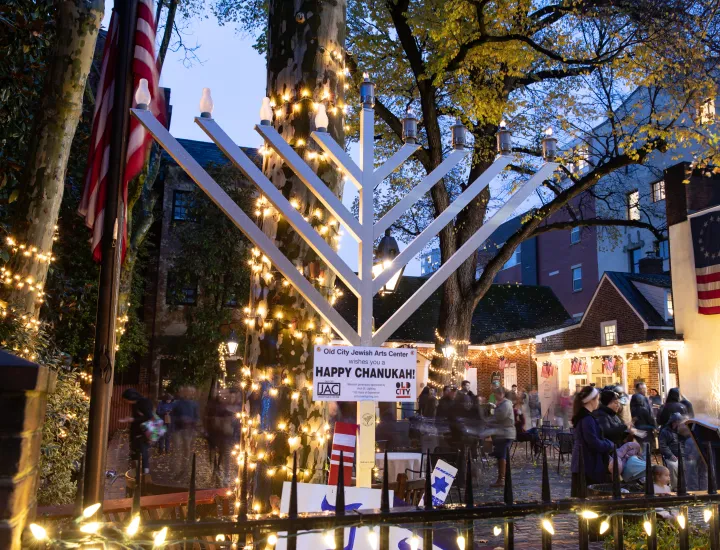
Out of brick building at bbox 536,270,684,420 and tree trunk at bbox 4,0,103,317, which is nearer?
tree trunk at bbox 4,0,103,317

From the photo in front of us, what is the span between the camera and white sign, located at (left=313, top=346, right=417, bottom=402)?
3.75 metres

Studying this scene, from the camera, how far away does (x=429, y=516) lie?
2.65 metres

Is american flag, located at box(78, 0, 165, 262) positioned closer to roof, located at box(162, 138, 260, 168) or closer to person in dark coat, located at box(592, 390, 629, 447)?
person in dark coat, located at box(592, 390, 629, 447)

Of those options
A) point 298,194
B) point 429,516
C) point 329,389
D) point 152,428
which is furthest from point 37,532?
point 152,428

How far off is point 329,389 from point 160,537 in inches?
64.8

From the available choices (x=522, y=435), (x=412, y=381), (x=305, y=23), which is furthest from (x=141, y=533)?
(x=522, y=435)

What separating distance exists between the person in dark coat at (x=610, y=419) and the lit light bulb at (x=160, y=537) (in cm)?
746

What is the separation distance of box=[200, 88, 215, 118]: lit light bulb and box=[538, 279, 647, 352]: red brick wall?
69.1 feet

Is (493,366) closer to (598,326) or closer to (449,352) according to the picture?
(598,326)

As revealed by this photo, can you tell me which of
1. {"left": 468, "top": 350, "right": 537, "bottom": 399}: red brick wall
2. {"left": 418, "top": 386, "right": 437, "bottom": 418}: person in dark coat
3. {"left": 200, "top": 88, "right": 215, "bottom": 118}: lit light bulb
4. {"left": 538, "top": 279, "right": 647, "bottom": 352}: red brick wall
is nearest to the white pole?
{"left": 200, "top": 88, "right": 215, "bottom": 118}: lit light bulb

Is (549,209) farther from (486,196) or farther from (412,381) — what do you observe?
(412,381)

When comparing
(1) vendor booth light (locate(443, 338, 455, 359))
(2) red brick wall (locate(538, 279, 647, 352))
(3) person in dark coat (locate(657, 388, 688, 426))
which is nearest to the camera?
(3) person in dark coat (locate(657, 388, 688, 426))

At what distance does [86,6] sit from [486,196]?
9.89 meters

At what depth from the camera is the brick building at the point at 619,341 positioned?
72.7 feet
